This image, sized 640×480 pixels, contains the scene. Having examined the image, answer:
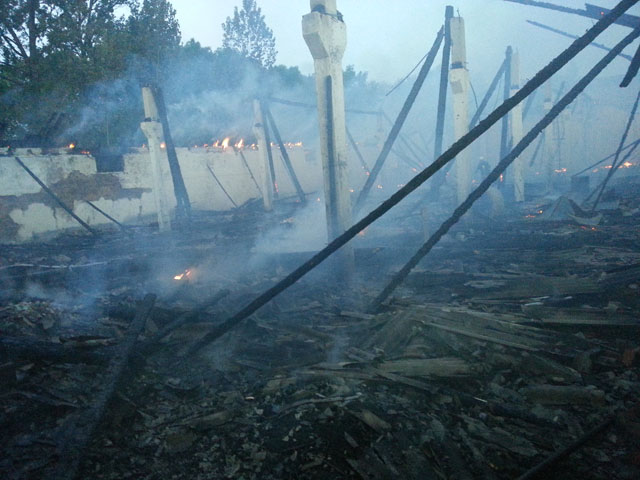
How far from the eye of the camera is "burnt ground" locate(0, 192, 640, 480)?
2982 millimetres

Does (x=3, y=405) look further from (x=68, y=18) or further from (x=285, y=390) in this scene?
(x=68, y=18)

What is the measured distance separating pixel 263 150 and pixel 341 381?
14.3 metres

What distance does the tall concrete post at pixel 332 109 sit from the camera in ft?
23.7

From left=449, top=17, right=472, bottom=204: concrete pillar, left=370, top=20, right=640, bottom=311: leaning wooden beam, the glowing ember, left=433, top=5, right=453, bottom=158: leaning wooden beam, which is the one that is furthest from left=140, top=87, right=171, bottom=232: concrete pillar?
left=370, top=20, right=640, bottom=311: leaning wooden beam

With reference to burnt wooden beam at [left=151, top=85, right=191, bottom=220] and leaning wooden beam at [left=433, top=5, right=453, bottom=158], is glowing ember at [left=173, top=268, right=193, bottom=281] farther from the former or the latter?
leaning wooden beam at [left=433, top=5, right=453, bottom=158]

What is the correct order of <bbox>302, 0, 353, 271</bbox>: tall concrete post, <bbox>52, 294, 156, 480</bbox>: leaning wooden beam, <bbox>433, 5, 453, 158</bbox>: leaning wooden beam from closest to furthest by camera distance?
<bbox>52, 294, 156, 480</bbox>: leaning wooden beam < <bbox>302, 0, 353, 271</bbox>: tall concrete post < <bbox>433, 5, 453, 158</bbox>: leaning wooden beam

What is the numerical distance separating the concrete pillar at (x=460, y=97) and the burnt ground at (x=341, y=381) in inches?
223

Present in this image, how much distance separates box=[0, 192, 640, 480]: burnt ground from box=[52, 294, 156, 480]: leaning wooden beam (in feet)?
0.06

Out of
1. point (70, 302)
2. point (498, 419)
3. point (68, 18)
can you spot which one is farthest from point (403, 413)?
point (68, 18)


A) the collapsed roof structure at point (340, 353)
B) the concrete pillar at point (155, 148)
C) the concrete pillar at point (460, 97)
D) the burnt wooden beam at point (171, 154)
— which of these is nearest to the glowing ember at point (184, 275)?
the collapsed roof structure at point (340, 353)

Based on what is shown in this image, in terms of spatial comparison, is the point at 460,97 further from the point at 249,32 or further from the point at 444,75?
the point at 249,32

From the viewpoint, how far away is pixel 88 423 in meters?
3.26

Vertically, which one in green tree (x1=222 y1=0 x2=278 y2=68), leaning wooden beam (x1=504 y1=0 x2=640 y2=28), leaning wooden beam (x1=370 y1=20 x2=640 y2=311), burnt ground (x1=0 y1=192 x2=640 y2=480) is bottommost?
burnt ground (x1=0 y1=192 x2=640 y2=480)

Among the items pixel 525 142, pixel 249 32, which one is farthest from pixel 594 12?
pixel 249 32
